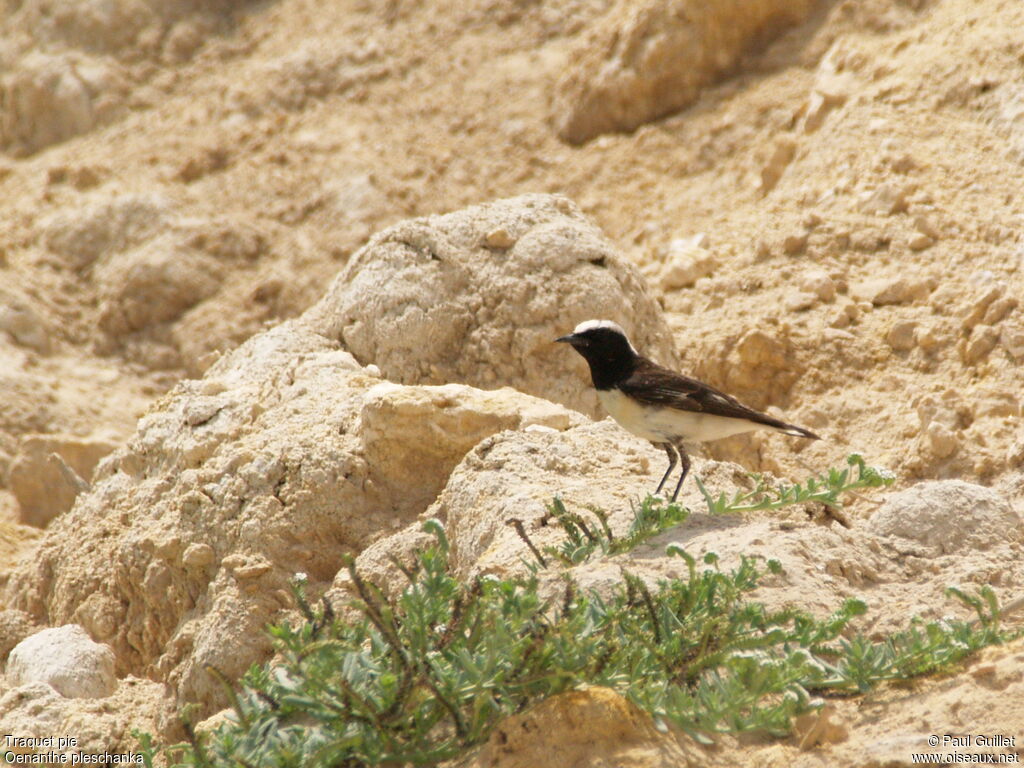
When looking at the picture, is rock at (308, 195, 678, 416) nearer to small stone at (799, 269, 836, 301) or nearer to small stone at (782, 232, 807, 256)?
small stone at (799, 269, 836, 301)

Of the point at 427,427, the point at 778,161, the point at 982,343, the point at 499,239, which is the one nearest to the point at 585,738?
the point at 427,427

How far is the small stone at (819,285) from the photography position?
316 inches

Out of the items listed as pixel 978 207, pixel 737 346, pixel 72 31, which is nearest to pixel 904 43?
pixel 978 207

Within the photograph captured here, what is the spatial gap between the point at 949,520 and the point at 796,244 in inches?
142

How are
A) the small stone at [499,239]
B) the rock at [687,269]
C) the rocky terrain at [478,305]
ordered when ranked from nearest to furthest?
the rocky terrain at [478,305] → the small stone at [499,239] → the rock at [687,269]

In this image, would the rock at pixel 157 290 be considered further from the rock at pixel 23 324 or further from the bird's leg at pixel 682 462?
the bird's leg at pixel 682 462

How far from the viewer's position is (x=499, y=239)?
24.2 ft

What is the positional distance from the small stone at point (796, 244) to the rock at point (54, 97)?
282 inches

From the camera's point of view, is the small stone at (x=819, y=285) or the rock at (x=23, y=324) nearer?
the small stone at (x=819, y=285)

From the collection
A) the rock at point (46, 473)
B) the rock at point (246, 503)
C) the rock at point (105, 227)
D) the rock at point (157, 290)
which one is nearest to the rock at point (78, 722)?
the rock at point (246, 503)

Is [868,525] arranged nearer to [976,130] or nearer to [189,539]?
[189,539]

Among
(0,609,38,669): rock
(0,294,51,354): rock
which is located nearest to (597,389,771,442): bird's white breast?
(0,609,38,669): rock

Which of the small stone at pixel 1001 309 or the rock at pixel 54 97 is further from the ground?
the rock at pixel 54 97

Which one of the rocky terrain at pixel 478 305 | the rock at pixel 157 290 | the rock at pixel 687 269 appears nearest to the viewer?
the rocky terrain at pixel 478 305
